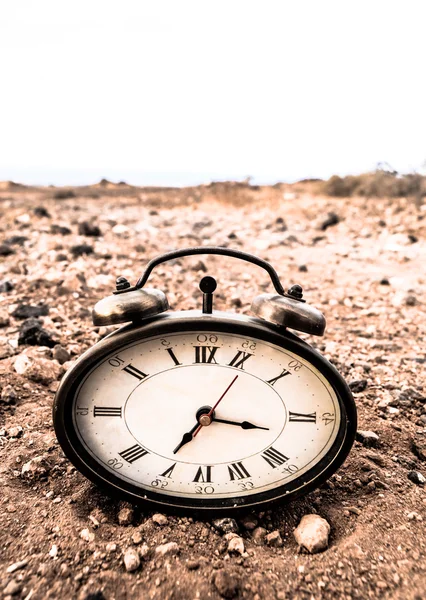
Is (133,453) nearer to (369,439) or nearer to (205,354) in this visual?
(205,354)

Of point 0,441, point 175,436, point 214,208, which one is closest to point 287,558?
point 175,436

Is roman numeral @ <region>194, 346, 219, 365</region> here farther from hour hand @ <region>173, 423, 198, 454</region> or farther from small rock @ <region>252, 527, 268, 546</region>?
small rock @ <region>252, 527, 268, 546</region>

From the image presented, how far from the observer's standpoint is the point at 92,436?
1.74 meters

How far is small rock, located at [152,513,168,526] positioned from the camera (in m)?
1.77

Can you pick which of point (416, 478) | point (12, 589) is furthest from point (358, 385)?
point (12, 589)

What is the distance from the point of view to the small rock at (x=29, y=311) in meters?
3.62

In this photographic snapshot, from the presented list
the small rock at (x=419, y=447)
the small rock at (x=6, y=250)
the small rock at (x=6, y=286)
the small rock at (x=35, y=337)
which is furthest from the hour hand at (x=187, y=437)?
the small rock at (x=6, y=250)

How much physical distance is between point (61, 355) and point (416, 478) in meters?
1.88

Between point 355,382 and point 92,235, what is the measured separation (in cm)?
414

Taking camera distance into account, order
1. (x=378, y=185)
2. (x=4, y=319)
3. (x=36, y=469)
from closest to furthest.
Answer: (x=36, y=469)
(x=4, y=319)
(x=378, y=185)

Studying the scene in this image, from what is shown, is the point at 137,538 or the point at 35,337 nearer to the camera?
the point at 137,538

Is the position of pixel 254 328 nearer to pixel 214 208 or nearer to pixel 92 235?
pixel 92 235

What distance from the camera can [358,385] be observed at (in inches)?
110

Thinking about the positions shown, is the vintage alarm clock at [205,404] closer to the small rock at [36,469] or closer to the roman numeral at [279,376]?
the roman numeral at [279,376]
